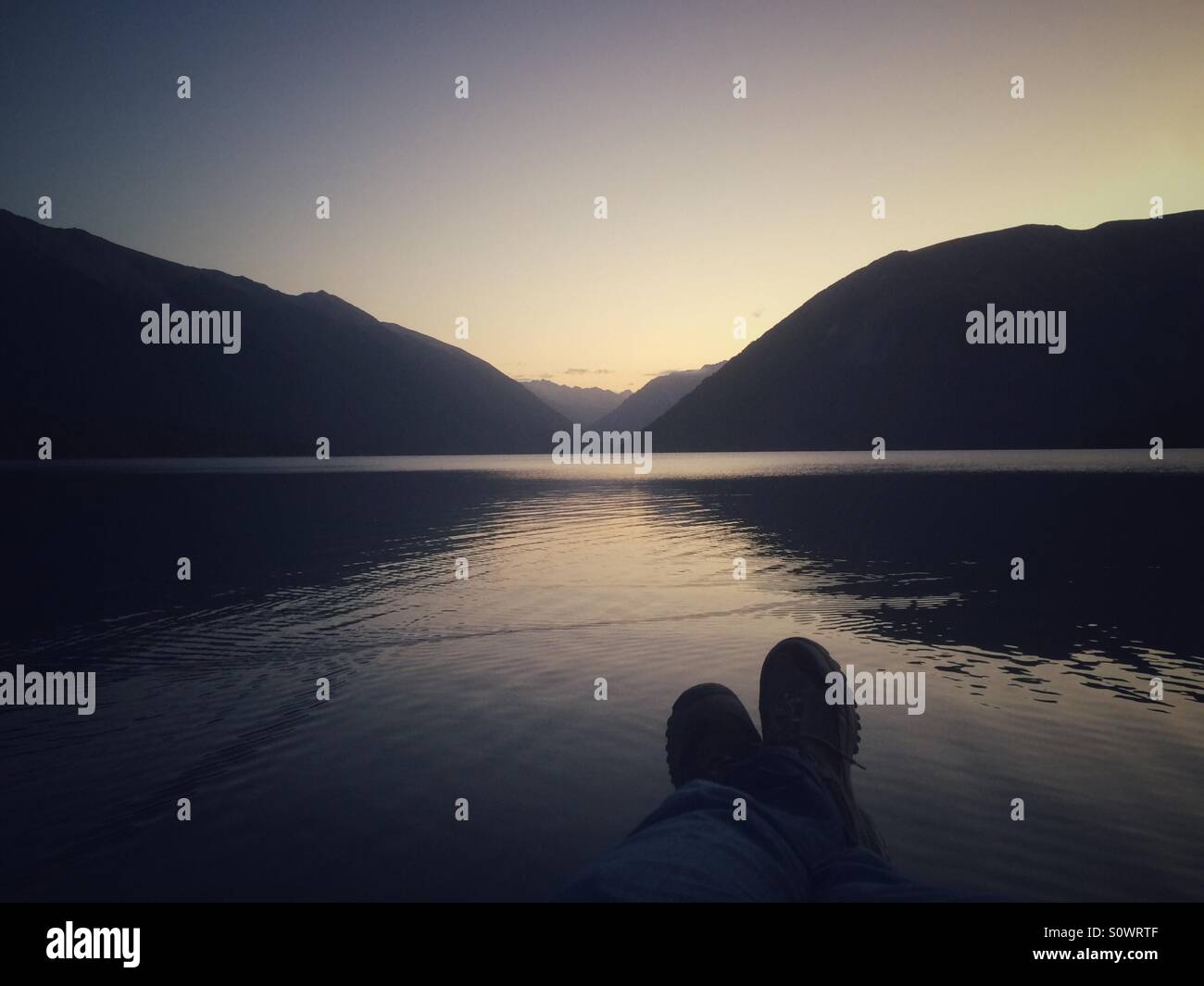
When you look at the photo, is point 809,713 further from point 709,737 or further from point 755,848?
point 755,848

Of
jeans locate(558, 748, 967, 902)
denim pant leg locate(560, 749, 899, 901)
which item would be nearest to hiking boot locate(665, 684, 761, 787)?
denim pant leg locate(560, 749, 899, 901)

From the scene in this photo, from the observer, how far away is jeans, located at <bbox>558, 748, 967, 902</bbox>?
2.19 meters

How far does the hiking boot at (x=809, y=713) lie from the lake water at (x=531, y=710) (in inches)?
27.5

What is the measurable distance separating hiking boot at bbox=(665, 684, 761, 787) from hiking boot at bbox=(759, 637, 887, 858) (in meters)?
0.31

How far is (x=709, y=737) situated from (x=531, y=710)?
3314mm

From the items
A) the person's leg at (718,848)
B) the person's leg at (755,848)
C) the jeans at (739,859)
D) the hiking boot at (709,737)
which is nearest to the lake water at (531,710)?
the hiking boot at (709,737)

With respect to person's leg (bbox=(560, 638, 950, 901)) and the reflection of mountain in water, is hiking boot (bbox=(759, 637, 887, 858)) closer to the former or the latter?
person's leg (bbox=(560, 638, 950, 901))

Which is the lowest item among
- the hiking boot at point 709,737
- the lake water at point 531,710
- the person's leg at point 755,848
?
the lake water at point 531,710

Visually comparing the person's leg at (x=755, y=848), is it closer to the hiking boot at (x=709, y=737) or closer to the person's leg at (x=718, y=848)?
the person's leg at (x=718, y=848)

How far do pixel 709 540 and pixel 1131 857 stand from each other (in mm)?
20651

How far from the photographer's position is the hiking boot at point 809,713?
5.49m

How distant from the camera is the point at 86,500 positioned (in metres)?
48.3

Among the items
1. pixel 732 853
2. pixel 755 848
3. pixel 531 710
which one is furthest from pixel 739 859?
pixel 531 710

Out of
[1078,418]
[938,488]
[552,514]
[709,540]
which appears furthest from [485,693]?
[1078,418]
